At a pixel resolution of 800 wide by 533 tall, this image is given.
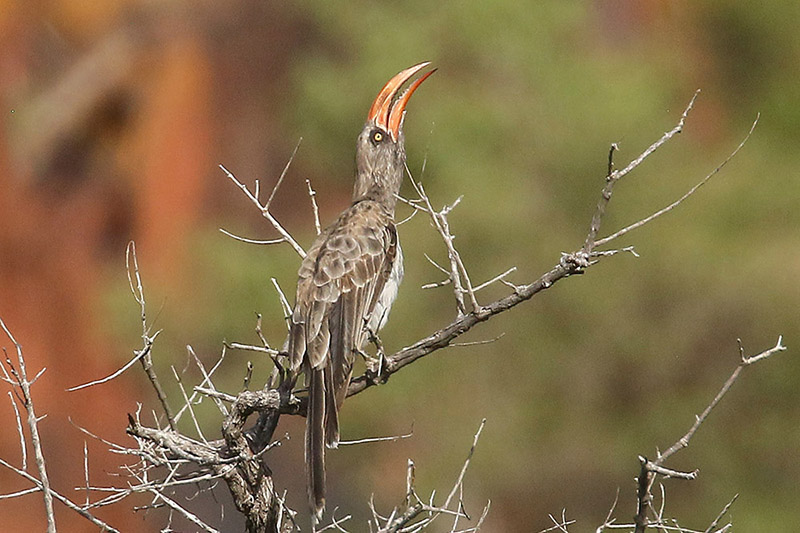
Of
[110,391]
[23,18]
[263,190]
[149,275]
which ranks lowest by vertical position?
[110,391]

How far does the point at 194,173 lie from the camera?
41.9ft

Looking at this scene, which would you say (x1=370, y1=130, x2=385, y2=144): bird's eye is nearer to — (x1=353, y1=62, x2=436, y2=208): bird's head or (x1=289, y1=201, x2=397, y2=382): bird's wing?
(x1=353, y1=62, x2=436, y2=208): bird's head

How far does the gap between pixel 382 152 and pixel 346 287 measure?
100cm

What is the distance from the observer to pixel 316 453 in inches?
135

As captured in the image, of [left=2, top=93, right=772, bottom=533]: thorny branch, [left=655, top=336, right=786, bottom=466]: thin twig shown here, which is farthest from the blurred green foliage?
[left=655, top=336, right=786, bottom=466]: thin twig

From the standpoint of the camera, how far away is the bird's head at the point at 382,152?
473 cm

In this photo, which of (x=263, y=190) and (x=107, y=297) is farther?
(x=263, y=190)

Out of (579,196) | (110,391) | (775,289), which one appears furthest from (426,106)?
(110,391)

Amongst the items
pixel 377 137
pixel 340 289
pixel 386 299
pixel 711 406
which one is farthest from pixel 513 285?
pixel 377 137

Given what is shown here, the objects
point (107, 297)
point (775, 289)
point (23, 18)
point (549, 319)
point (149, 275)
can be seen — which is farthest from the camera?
point (149, 275)

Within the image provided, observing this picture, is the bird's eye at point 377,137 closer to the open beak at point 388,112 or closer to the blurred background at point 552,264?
the open beak at point 388,112

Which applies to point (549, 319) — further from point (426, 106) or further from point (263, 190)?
point (263, 190)

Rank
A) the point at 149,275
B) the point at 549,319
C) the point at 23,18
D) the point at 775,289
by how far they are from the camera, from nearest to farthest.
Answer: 1. the point at 775,289
2. the point at 549,319
3. the point at 23,18
4. the point at 149,275

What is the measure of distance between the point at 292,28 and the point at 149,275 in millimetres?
3067
